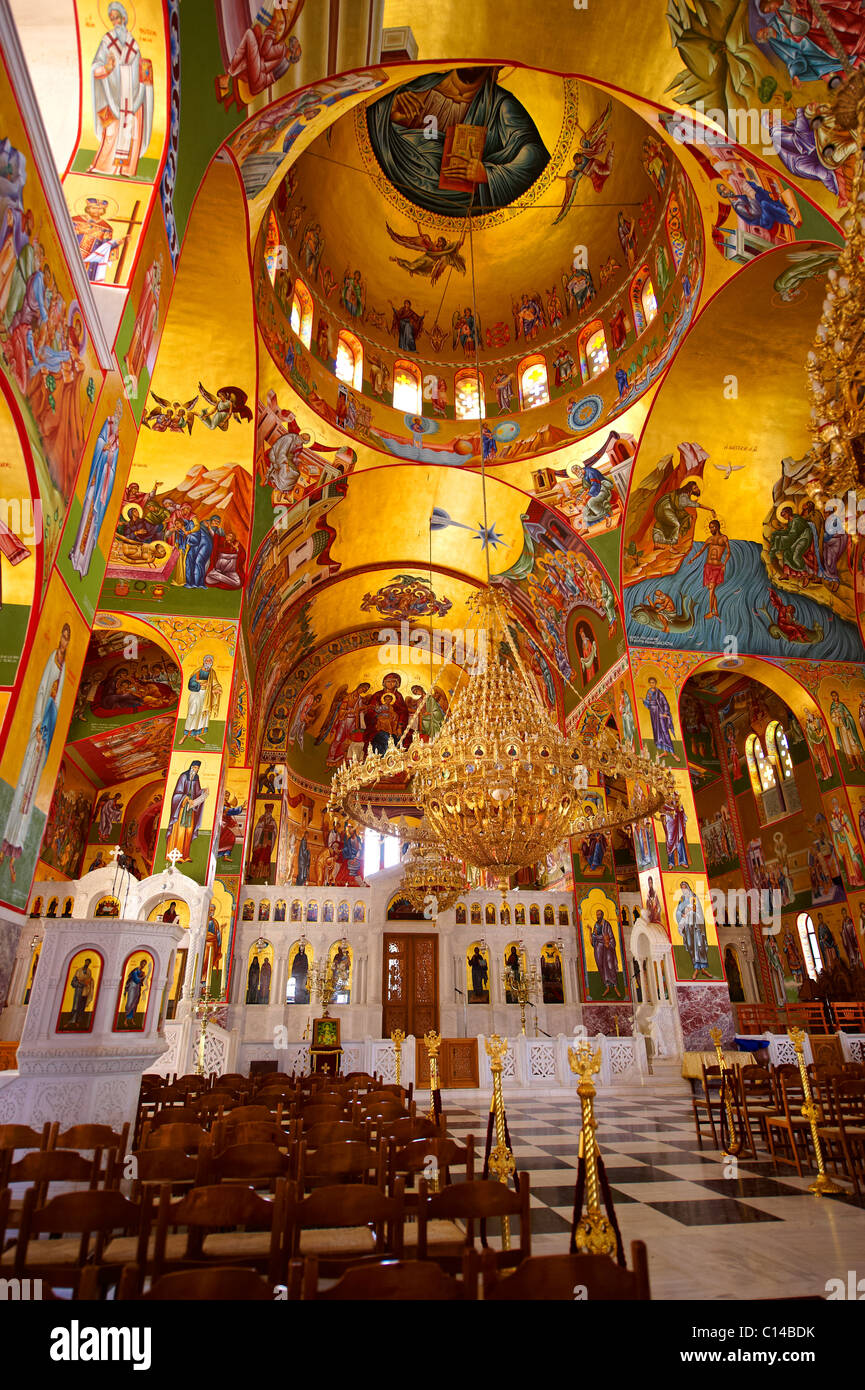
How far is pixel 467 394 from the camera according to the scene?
1656 cm

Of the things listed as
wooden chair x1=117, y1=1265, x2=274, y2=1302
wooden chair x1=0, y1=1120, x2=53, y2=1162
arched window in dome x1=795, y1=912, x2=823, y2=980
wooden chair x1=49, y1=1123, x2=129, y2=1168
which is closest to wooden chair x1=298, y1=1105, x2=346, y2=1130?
wooden chair x1=49, y1=1123, x2=129, y2=1168

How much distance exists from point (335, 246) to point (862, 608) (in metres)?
13.4

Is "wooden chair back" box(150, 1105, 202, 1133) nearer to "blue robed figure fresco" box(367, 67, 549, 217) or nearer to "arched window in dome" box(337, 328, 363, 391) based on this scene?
"arched window in dome" box(337, 328, 363, 391)

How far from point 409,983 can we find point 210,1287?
17.7m

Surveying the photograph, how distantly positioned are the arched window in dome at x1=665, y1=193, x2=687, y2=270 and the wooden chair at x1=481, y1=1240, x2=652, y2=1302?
14.7 metres

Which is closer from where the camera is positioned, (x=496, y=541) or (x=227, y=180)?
(x=227, y=180)

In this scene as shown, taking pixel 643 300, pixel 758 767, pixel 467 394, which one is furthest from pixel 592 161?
pixel 758 767

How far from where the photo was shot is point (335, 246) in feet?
46.6

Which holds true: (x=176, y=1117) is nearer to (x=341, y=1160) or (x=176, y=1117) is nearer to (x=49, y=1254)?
(x=49, y=1254)

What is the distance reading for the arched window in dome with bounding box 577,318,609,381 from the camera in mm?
15125

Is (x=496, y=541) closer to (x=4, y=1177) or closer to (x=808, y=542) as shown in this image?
(x=808, y=542)

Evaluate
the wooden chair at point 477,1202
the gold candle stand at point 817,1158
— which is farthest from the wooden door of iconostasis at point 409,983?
the wooden chair at point 477,1202

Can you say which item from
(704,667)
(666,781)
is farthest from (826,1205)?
(704,667)

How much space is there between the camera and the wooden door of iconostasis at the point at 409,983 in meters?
18.3
